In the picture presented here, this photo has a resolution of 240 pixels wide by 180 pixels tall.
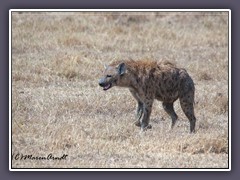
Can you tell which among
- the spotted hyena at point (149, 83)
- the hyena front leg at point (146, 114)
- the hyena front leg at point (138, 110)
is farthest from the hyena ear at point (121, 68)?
the hyena front leg at point (146, 114)

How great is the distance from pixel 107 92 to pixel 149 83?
1.98 m

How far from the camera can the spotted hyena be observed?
10203 mm

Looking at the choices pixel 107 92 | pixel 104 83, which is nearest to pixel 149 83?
pixel 104 83

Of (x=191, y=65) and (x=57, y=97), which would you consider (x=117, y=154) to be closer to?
(x=57, y=97)

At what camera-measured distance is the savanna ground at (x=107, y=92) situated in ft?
30.5

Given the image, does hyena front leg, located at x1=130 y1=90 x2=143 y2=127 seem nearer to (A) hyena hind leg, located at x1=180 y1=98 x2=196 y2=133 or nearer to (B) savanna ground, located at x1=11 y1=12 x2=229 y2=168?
(B) savanna ground, located at x1=11 y1=12 x2=229 y2=168

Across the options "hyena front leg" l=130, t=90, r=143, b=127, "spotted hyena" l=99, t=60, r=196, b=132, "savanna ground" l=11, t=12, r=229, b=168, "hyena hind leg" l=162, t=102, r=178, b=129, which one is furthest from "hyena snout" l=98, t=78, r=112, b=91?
"hyena hind leg" l=162, t=102, r=178, b=129

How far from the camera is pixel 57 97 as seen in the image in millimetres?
11859

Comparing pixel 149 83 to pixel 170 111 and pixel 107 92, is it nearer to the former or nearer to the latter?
pixel 170 111

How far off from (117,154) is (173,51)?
6.09 metres

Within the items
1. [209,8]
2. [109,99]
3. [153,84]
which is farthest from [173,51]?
[209,8]

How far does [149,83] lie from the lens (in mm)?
10281

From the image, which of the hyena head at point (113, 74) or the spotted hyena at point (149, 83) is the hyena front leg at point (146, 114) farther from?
the hyena head at point (113, 74)

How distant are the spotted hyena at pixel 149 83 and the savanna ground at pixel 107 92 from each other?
28 cm
